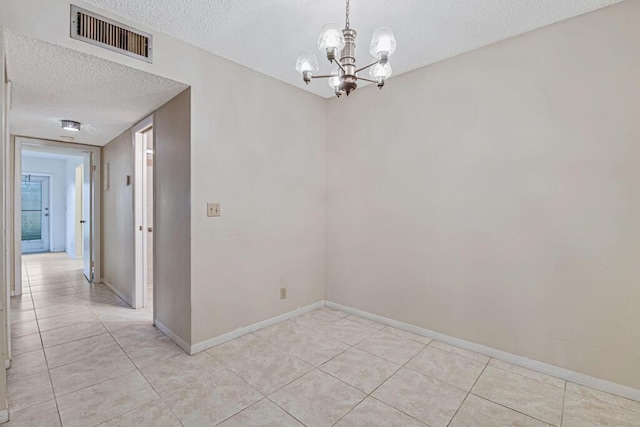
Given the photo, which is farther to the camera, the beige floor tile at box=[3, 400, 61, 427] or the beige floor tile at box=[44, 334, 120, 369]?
the beige floor tile at box=[44, 334, 120, 369]

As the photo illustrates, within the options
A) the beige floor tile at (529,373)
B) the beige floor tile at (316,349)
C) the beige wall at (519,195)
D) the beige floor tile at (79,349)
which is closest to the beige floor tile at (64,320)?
the beige floor tile at (79,349)

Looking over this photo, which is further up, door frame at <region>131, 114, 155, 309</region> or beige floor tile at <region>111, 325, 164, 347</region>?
door frame at <region>131, 114, 155, 309</region>

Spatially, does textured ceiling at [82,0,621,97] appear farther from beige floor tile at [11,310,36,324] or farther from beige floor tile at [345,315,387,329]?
beige floor tile at [11,310,36,324]

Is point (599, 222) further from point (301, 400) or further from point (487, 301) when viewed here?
point (301, 400)

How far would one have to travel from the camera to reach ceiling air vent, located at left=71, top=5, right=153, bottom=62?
1.83m

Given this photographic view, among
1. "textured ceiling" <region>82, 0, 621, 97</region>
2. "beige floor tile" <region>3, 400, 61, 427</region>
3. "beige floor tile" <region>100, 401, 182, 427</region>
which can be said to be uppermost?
"textured ceiling" <region>82, 0, 621, 97</region>

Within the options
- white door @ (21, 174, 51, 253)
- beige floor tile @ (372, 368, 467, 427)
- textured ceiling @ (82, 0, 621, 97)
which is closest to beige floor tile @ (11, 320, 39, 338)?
textured ceiling @ (82, 0, 621, 97)

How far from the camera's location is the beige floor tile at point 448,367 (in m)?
2.05

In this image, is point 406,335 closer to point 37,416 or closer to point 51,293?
point 37,416

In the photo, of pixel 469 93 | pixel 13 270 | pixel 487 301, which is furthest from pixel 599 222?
pixel 13 270

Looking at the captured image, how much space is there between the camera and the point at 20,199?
13.0 ft

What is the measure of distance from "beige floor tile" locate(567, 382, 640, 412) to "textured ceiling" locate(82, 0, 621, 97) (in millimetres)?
2482

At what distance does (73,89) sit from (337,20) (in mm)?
2165

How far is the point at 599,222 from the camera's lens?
1.94m
